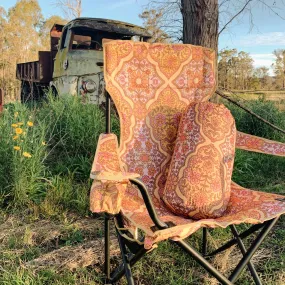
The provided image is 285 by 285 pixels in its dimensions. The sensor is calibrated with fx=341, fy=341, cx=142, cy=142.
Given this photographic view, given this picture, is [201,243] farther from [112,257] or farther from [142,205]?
[142,205]

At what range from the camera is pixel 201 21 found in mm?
3166

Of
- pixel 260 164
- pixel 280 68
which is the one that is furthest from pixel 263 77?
pixel 260 164

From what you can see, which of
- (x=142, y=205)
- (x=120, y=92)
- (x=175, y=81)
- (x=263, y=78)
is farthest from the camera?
(x=263, y=78)

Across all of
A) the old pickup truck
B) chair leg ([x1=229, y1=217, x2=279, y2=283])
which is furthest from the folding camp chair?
the old pickup truck

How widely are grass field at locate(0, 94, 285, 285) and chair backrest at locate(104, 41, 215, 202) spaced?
48 cm

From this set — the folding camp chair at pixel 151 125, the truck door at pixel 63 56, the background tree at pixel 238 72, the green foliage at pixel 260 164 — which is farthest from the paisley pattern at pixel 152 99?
the background tree at pixel 238 72

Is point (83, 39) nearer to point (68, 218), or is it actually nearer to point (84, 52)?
point (84, 52)

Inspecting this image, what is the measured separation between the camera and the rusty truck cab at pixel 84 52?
14.9ft

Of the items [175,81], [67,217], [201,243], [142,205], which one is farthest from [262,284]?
[67,217]

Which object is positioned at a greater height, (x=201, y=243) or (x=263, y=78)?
(x=263, y=78)

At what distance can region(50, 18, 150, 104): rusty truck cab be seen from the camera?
179 inches

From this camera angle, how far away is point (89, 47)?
514 cm

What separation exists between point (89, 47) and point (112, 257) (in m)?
3.91

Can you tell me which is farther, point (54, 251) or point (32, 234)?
point (32, 234)
